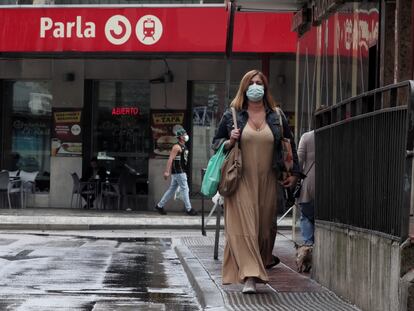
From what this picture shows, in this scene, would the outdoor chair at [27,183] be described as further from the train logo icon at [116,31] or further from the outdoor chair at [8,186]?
the train logo icon at [116,31]

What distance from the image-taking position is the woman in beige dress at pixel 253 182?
270 inches

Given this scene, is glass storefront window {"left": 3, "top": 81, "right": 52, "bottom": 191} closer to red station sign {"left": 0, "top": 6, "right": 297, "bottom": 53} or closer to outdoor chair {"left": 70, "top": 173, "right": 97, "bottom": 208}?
outdoor chair {"left": 70, "top": 173, "right": 97, "bottom": 208}

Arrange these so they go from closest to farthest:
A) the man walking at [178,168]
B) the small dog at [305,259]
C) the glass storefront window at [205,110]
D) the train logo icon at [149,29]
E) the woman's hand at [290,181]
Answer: the woman's hand at [290,181]
the small dog at [305,259]
the train logo icon at [149,29]
the man walking at [178,168]
the glass storefront window at [205,110]

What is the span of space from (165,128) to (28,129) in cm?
409

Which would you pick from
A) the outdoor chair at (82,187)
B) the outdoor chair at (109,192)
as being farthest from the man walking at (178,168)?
the outdoor chair at (82,187)

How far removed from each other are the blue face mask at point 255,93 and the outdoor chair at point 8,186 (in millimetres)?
13560

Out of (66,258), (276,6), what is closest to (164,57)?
(276,6)

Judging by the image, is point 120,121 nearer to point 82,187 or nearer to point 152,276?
point 82,187

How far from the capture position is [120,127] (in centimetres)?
2067

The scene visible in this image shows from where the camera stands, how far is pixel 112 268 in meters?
9.88

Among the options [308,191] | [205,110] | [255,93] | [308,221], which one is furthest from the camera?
[205,110]

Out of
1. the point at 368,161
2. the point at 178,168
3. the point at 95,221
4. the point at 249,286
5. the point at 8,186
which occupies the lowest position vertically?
the point at 95,221

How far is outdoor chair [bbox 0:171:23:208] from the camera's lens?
1933 cm

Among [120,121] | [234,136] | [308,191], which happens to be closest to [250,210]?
[234,136]
